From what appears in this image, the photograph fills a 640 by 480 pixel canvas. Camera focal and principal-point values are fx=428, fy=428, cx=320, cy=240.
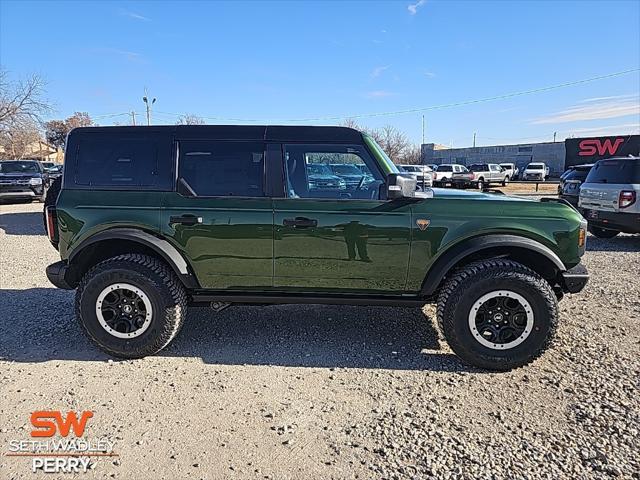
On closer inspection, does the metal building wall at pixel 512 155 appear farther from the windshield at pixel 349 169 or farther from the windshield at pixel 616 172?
the windshield at pixel 349 169

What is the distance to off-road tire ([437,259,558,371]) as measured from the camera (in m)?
3.51

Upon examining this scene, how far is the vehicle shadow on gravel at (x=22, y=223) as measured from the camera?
10.6 m

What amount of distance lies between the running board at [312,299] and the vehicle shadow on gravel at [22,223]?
8.70 m

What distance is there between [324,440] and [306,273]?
1.42 meters

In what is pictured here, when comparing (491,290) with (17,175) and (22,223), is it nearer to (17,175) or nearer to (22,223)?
(22,223)

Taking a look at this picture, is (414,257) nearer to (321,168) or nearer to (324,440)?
(321,168)

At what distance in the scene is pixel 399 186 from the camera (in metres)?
3.43

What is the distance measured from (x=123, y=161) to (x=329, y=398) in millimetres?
2673

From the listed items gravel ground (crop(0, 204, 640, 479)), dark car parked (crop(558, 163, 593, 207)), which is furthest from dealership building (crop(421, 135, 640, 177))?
gravel ground (crop(0, 204, 640, 479))

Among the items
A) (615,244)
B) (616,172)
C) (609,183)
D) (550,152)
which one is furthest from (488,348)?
(550,152)

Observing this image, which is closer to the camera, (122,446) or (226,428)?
(122,446)

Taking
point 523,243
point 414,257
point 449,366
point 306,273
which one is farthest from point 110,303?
point 523,243

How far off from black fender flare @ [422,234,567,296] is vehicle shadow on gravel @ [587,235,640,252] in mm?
6096

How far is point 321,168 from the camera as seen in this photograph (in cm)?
374
